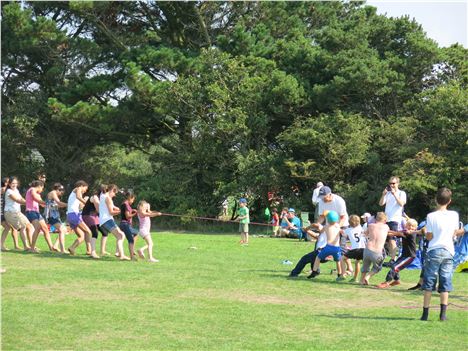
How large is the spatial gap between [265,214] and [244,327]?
2634 centimetres

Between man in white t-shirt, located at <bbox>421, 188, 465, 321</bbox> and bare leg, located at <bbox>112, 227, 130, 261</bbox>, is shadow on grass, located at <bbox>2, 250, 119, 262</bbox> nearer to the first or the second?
bare leg, located at <bbox>112, 227, 130, 261</bbox>

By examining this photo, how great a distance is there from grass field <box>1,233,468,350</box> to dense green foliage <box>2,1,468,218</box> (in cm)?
1707

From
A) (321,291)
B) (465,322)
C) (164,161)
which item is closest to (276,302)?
(321,291)

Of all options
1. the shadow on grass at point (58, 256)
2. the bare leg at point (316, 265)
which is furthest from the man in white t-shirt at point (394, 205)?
the shadow on grass at point (58, 256)

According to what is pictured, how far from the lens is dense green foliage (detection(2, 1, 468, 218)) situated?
32594 millimetres

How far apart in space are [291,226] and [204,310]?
63.4 ft

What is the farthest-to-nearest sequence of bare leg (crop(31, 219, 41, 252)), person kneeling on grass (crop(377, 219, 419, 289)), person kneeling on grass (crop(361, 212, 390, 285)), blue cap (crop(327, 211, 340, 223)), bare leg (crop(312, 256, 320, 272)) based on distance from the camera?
bare leg (crop(31, 219, 41, 252)), bare leg (crop(312, 256, 320, 272)), blue cap (crop(327, 211, 340, 223)), person kneeling on grass (crop(377, 219, 419, 289)), person kneeling on grass (crop(361, 212, 390, 285))

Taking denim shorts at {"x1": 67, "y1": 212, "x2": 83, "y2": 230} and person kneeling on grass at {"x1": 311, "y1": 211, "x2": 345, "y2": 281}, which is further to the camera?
denim shorts at {"x1": 67, "y1": 212, "x2": 83, "y2": 230}

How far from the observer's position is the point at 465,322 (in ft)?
32.1

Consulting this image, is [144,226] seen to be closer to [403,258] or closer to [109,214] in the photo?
[109,214]

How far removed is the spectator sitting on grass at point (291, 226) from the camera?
29327mm

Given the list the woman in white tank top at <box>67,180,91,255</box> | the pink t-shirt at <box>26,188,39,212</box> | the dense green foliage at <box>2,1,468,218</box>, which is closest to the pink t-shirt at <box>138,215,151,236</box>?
the woman in white tank top at <box>67,180,91,255</box>

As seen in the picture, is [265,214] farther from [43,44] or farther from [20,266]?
[20,266]

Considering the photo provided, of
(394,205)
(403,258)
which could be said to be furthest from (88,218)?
(403,258)
